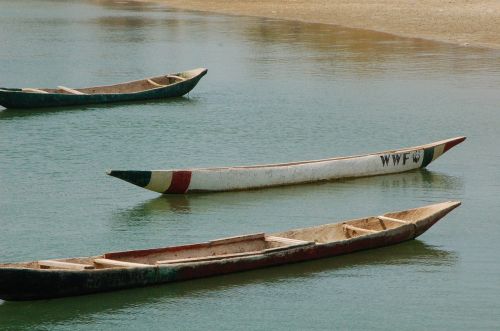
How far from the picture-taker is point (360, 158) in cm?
2145

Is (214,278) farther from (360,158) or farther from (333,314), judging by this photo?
(360,158)

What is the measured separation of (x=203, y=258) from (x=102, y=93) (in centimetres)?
1674

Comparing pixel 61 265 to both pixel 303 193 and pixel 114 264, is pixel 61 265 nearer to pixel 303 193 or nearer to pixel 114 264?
pixel 114 264

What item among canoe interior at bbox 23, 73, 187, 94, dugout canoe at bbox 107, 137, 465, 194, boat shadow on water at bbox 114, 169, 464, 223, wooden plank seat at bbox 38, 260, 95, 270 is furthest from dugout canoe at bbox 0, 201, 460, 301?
canoe interior at bbox 23, 73, 187, 94

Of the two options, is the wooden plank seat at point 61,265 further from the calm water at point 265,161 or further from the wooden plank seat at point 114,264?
the calm water at point 265,161

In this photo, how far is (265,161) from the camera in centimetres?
2372

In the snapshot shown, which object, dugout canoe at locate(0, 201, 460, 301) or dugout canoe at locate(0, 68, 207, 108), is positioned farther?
dugout canoe at locate(0, 68, 207, 108)

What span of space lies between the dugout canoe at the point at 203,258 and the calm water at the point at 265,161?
214 mm

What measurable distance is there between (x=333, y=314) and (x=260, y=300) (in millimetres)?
1062

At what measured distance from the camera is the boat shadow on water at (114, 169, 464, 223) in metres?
19.6

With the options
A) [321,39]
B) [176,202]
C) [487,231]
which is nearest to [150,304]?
[176,202]

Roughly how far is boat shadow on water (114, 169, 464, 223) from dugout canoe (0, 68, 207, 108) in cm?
1083

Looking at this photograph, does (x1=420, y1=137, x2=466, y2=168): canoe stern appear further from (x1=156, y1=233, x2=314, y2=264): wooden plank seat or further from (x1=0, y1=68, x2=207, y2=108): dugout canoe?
(x1=0, y1=68, x2=207, y2=108): dugout canoe

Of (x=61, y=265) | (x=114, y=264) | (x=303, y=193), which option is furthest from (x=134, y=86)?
(x=61, y=265)
